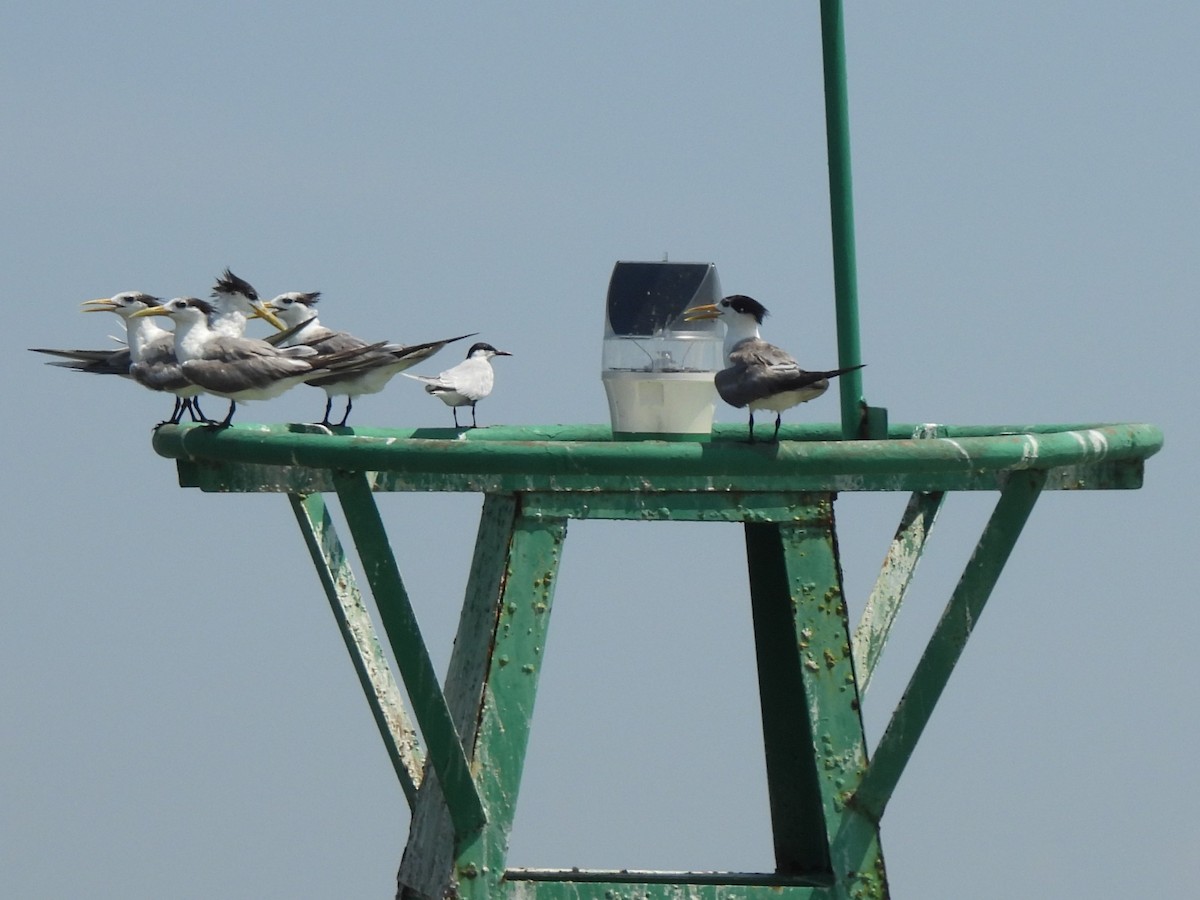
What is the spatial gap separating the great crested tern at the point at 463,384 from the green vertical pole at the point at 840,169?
2.55m

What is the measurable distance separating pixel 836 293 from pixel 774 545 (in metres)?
1.32

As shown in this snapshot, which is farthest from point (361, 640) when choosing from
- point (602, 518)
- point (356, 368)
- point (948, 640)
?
point (948, 640)

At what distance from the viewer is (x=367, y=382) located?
32.1 ft

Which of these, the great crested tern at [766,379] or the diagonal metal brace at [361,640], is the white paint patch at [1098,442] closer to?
the great crested tern at [766,379]

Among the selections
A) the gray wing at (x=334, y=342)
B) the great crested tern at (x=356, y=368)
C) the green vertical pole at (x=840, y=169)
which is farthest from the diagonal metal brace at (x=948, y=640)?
the gray wing at (x=334, y=342)

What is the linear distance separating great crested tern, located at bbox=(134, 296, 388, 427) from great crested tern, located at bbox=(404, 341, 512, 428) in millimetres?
1440

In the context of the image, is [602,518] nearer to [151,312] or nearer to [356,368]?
[356,368]

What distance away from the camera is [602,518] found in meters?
7.60

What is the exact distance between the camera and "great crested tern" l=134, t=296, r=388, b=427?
8891mm

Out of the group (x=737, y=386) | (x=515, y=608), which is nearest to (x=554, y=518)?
(x=515, y=608)

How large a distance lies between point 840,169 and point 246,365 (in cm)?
256

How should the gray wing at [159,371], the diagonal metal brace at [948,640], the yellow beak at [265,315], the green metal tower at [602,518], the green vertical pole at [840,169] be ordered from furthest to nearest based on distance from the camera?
the yellow beak at [265,315] < the gray wing at [159,371] < the green vertical pole at [840,169] < the diagonal metal brace at [948,640] < the green metal tower at [602,518]

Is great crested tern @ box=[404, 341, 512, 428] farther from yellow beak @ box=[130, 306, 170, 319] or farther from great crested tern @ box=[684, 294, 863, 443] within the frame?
great crested tern @ box=[684, 294, 863, 443]

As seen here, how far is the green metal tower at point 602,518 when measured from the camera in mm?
7238
